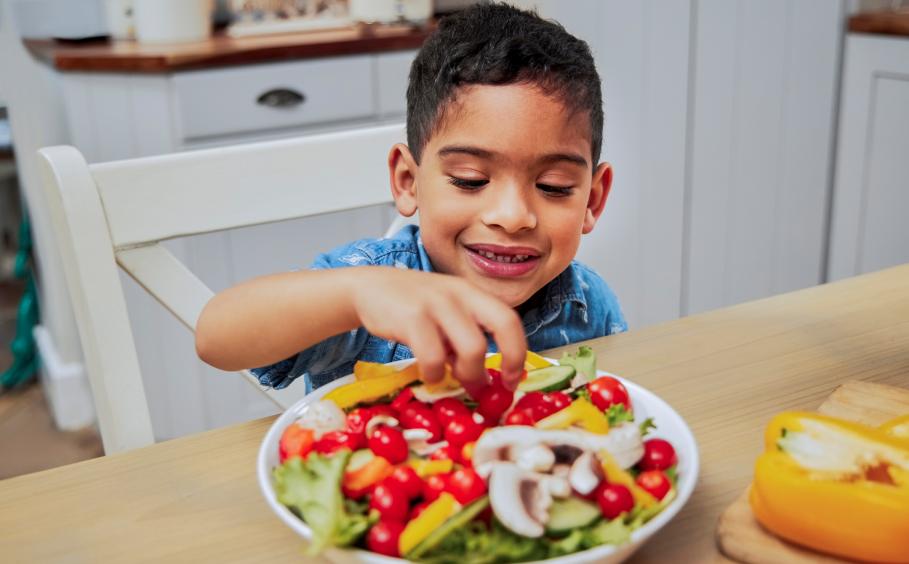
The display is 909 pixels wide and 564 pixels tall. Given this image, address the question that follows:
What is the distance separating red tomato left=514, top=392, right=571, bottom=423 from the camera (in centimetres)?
66

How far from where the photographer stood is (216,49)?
2.21 meters

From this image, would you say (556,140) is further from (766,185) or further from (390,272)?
(766,185)

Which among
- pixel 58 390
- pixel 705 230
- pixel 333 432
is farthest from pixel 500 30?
pixel 58 390

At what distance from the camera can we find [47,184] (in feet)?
3.12

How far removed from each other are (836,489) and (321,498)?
295 millimetres

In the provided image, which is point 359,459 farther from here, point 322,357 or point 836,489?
point 322,357

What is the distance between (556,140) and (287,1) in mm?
1917

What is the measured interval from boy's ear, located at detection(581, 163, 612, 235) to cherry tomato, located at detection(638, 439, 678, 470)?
444 millimetres

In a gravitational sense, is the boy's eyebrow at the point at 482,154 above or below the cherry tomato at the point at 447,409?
above

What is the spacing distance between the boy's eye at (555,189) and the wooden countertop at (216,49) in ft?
4.53

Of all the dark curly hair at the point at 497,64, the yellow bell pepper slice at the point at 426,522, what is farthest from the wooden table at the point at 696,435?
the dark curly hair at the point at 497,64

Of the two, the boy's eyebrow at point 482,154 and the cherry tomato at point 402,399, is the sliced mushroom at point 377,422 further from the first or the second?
the boy's eyebrow at point 482,154

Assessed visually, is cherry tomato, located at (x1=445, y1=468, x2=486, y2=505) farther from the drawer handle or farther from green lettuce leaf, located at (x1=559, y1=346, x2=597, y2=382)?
the drawer handle

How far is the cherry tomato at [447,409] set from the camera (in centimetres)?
65
